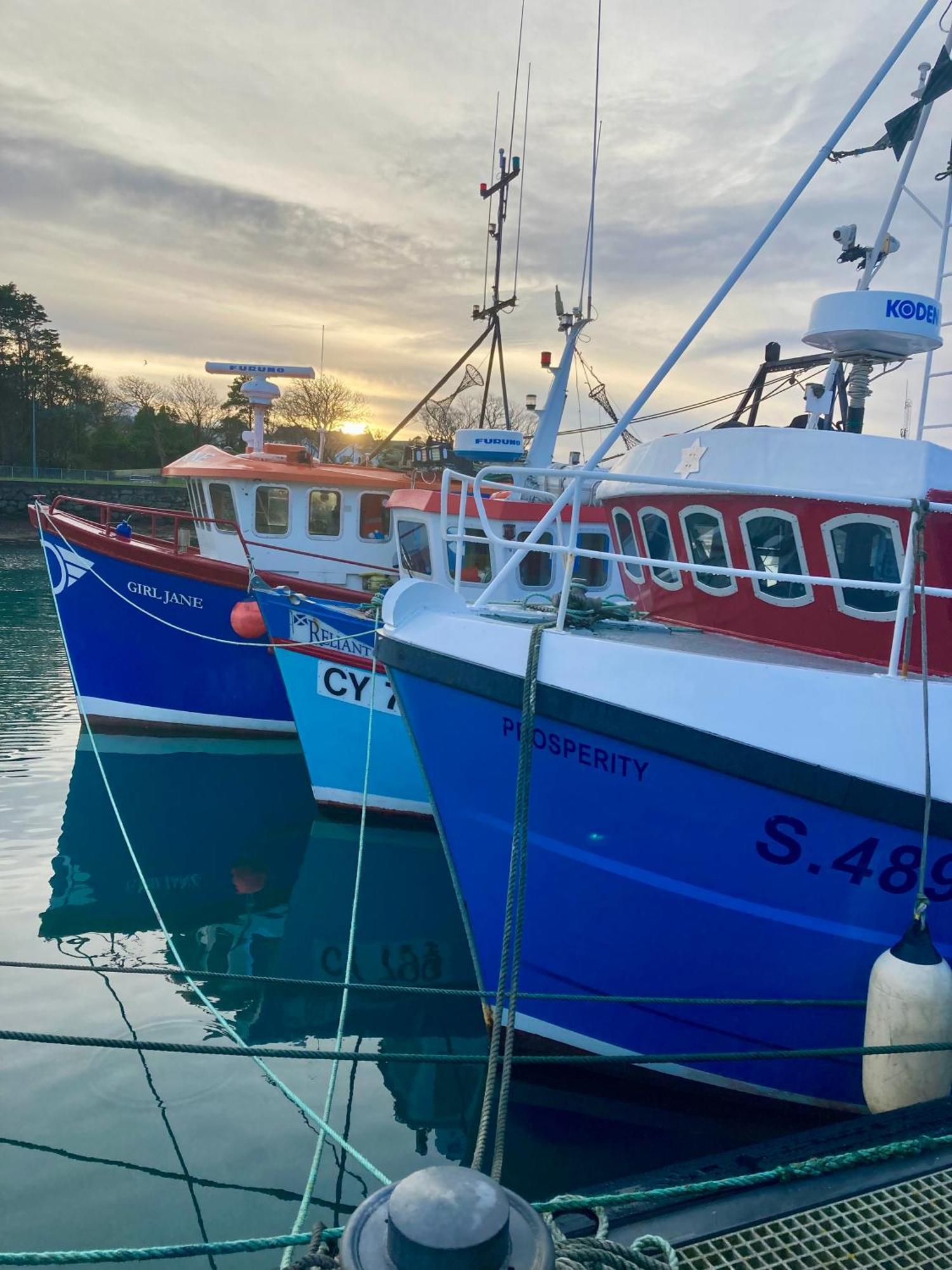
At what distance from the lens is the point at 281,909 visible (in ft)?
24.2

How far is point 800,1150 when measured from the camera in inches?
117

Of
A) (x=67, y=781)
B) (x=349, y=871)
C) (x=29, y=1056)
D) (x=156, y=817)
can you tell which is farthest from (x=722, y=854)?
(x=67, y=781)

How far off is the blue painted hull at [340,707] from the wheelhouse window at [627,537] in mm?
3406

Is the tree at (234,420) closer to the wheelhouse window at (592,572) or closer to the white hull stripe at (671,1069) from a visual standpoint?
the wheelhouse window at (592,572)

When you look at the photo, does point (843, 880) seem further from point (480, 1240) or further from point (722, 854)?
point (480, 1240)

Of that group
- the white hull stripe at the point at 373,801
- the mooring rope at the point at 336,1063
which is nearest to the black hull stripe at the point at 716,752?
the mooring rope at the point at 336,1063

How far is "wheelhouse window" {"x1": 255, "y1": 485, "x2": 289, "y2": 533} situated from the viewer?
12117mm

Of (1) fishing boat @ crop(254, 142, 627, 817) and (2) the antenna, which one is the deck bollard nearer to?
(1) fishing boat @ crop(254, 142, 627, 817)

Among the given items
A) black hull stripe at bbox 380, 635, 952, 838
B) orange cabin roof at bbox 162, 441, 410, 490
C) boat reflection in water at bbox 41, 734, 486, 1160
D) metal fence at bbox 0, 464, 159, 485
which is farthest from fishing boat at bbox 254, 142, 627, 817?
metal fence at bbox 0, 464, 159, 485

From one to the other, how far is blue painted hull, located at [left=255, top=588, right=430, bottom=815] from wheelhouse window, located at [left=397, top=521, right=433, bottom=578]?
1.69 metres

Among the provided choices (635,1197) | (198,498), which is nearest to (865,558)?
(635,1197)

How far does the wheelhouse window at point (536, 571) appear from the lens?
33.6 feet

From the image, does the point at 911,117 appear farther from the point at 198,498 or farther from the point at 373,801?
the point at 198,498

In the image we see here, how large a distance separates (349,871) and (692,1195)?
5871mm
